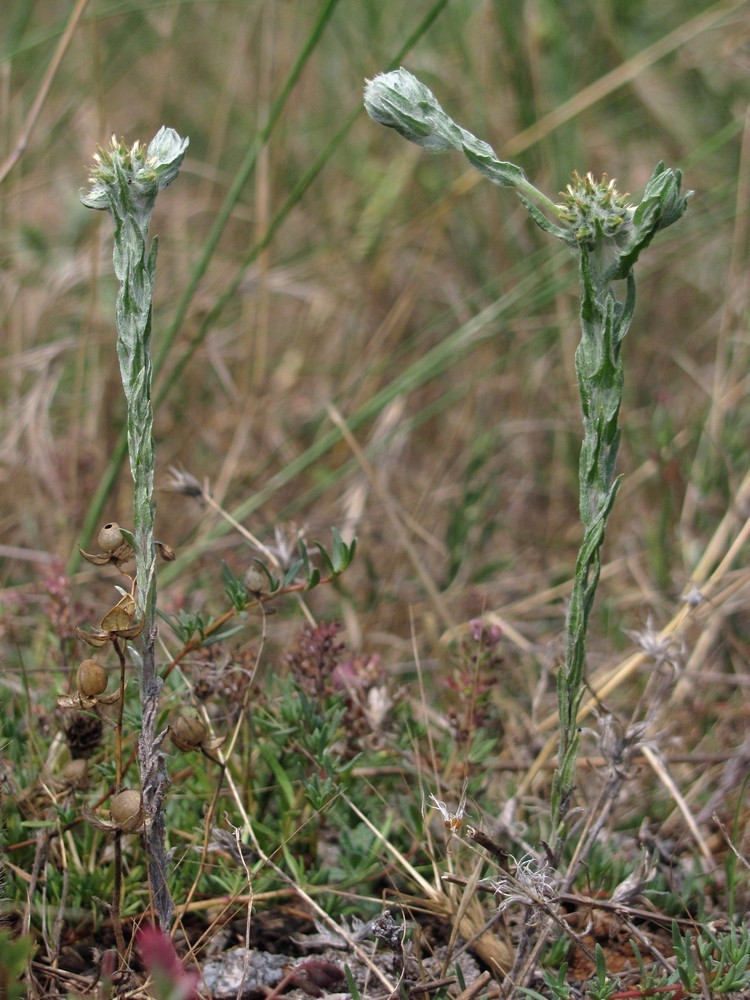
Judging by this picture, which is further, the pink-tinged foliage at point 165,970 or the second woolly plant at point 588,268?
the second woolly plant at point 588,268

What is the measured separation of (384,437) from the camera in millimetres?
2791

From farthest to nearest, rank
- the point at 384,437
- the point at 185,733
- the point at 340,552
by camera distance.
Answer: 1. the point at 384,437
2. the point at 340,552
3. the point at 185,733

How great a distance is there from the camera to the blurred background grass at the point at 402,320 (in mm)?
2496

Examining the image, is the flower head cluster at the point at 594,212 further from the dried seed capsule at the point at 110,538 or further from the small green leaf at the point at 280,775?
the small green leaf at the point at 280,775

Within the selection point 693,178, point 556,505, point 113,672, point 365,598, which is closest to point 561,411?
point 556,505

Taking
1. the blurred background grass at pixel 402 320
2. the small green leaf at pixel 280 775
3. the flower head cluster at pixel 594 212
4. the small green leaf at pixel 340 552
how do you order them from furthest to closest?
the blurred background grass at pixel 402 320 → the small green leaf at pixel 280 775 → the small green leaf at pixel 340 552 → the flower head cluster at pixel 594 212

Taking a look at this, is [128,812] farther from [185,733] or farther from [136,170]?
[136,170]

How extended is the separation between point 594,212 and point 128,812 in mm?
850

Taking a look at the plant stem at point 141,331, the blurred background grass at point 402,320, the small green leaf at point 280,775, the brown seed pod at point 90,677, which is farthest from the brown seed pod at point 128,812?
the blurred background grass at point 402,320

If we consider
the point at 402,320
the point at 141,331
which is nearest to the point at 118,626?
the point at 141,331

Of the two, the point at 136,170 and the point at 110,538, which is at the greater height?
the point at 136,170

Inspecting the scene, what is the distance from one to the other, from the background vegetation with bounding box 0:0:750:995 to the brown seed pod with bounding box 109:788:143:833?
21 cm

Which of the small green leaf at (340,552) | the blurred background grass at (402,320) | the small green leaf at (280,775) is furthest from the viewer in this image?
the blurred background grass at (402,320)

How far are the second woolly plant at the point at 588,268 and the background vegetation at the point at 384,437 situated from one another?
314 millimetres
